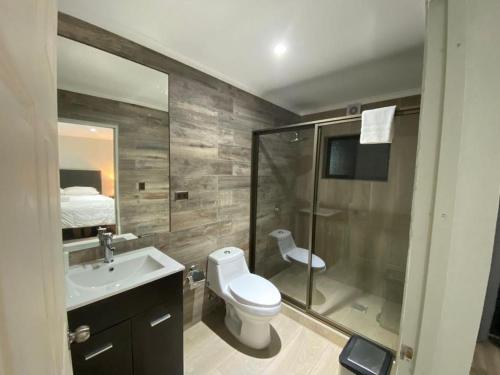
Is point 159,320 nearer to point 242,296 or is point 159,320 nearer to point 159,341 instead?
point 159,341

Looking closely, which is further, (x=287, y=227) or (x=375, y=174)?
(x=287, y=227)

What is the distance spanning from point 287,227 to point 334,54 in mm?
1838

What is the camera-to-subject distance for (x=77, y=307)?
884 millimetres

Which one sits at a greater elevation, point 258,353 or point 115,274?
point 115,274

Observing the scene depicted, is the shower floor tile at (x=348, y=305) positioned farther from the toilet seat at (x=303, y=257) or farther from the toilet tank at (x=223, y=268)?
the toilet tank at (x=223, y=268)

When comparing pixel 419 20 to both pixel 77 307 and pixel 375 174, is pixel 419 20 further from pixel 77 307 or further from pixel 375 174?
pixel 77 307

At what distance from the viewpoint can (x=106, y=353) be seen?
985 millimetres

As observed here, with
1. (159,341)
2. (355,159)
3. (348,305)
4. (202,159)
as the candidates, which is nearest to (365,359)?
(348,305)

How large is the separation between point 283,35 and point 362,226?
2.10 m

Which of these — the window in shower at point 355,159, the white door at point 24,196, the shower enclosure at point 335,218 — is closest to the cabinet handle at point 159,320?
the white door at point 24,196

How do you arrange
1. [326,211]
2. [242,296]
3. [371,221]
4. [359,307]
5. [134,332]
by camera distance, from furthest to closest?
[326,211]
[371,221]
[359,307]
[242,296]
[134,332]

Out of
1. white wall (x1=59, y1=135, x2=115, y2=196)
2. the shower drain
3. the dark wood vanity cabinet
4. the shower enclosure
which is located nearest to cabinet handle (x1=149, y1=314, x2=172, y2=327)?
the dark wood vanity cabinet

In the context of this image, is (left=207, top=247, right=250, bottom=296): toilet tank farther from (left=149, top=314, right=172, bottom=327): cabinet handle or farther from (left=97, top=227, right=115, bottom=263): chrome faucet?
(left=97, top=227, right=115, bottom=263): chrome faucet

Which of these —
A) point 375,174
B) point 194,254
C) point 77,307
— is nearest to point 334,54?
point 375,174
